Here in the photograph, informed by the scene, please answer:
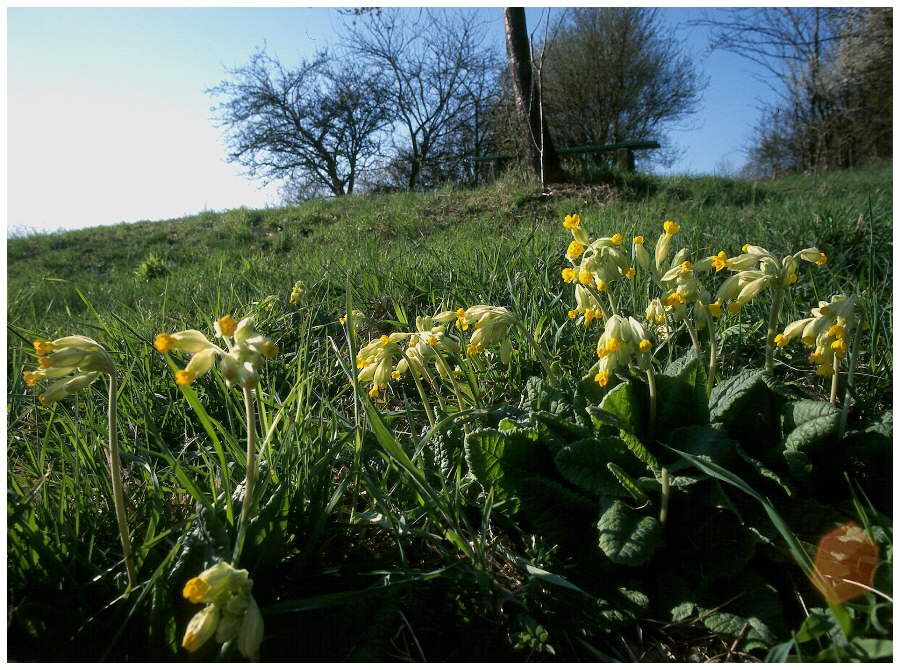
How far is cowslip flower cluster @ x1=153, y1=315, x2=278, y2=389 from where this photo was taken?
1032 mm

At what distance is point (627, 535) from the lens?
4.10 feet

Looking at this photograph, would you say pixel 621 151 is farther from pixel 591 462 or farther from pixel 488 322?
pixel 591 462

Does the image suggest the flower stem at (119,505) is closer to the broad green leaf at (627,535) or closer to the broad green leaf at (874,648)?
the broad green leaf at (627,535)

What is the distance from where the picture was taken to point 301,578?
1199 millimetres

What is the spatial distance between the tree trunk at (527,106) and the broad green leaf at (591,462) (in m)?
6.29

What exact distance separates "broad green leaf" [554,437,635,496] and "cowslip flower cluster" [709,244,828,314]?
56 cm

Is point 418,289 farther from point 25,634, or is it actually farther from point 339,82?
point 339,82

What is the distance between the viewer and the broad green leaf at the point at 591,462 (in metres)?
1.37

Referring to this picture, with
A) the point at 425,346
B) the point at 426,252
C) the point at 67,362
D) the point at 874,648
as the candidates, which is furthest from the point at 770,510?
the point at 426,252

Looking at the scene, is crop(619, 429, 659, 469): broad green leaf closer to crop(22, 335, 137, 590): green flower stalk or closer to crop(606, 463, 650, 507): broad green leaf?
crop(606, 463, 650, 507): broad green leaf

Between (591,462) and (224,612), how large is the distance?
36.9 inches

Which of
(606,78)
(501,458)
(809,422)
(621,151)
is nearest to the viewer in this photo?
(809,422)

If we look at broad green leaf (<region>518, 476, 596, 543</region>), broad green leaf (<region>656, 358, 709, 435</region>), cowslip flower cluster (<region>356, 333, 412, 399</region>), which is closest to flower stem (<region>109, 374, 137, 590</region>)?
cowslip flower cluster (<region>356, 333, 412, 399</region>)

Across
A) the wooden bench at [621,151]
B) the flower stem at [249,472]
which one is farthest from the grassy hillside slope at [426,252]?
the wooden bench at [621,151]
